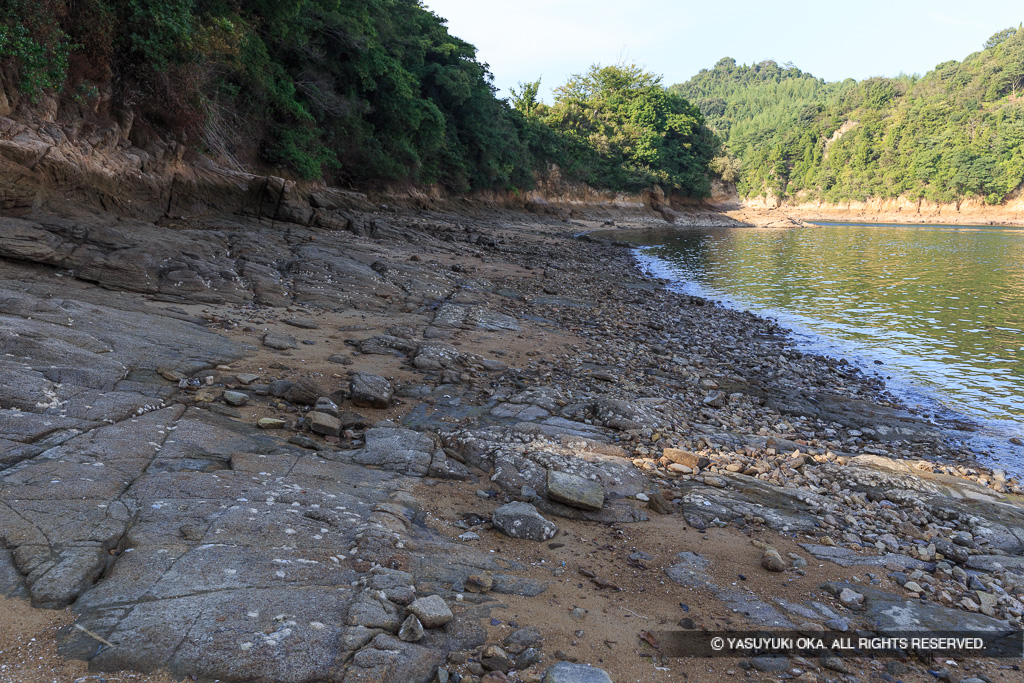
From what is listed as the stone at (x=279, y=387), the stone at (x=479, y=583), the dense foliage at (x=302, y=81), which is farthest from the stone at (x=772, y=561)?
the dense foliage at (x=302, y=81)

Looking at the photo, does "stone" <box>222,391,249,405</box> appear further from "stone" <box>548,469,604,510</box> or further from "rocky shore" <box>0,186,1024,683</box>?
"stone" <box>548,469,604,510</box>

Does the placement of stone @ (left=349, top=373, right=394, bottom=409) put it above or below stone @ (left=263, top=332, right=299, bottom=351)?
below

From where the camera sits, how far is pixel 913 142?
304ft

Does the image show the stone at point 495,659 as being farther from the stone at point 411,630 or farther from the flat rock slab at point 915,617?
the flat rock slab at point 915,617

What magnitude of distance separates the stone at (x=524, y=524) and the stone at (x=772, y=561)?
1.82m

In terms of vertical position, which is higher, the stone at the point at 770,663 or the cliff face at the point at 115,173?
the cliff face at the point at 115,173

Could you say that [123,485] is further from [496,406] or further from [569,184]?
[569,184]

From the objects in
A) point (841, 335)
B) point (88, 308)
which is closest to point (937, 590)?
point (88, 308)

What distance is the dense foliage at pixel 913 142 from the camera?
271 feet

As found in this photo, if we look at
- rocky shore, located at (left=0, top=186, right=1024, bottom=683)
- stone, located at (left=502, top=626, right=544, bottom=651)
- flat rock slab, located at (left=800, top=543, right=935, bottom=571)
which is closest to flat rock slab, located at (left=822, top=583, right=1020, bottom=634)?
rocky shore, located at (left=0, top=186, right=1024, bottom=683)

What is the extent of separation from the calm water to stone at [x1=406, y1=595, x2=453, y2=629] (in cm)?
1056

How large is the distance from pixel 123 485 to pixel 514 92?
66.7 metres

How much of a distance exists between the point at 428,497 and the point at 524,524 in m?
0.98

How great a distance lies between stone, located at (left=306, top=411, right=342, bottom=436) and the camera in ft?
Answer: 20.4
